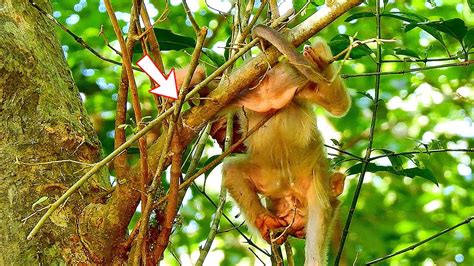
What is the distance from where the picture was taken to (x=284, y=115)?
3.61 metres

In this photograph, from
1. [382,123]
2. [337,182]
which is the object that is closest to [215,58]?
[337,182]

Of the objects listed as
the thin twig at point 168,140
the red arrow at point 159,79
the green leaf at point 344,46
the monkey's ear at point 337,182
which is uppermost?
the green leaf at point 344,46

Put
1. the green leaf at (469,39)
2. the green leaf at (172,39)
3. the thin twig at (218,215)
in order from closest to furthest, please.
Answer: the thin twig at (218,215) < the green leaf at (469,39) < the green leaf at (172,39)

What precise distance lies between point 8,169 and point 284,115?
144cm

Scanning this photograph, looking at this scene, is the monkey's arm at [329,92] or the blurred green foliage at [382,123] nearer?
the monkey's arm at [329,92]

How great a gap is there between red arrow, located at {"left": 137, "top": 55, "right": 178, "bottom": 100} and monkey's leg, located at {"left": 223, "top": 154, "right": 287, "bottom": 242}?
4.33ft

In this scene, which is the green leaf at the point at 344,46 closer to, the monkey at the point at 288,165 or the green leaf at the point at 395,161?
the monkey at the point at 288,165

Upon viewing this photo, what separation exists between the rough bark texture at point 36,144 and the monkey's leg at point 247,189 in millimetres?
879

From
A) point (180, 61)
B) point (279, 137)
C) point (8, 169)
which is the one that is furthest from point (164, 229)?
point (180, 61)

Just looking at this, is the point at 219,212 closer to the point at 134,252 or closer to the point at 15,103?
the point at 134,252

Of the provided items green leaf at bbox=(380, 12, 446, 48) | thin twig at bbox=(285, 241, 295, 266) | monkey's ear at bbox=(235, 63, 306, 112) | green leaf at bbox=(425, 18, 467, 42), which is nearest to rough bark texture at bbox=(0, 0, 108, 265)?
monkey's ear at bbox=(235, 63, 306, 112)

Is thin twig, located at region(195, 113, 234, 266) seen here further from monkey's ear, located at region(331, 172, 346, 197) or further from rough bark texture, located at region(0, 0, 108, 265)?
monkey's ear, located at region(331, 172, 346, 197)

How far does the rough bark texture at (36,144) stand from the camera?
259cm

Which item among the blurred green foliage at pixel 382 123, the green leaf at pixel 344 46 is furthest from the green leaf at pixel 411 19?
the blurred green foliage at pixel 382 123
